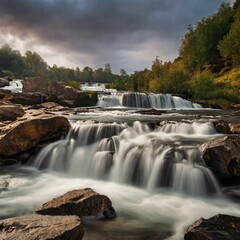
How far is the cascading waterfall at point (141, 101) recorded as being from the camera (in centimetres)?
4222

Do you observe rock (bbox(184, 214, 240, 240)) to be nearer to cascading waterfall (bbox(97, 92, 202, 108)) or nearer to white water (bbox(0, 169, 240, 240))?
white water (bbox(0, 169, 240, 240))

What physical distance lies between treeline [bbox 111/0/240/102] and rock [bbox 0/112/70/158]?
34.3m

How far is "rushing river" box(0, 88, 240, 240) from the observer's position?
9430 mm

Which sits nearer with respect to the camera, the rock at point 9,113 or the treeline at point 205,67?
the rock at point 9,113

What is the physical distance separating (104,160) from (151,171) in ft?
8.69

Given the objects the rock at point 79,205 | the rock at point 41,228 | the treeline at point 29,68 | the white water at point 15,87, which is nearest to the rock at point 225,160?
the rock at point 79,205

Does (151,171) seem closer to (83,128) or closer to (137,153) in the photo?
(137,153)

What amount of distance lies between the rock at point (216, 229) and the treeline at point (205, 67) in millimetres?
39864

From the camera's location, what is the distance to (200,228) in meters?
7.11

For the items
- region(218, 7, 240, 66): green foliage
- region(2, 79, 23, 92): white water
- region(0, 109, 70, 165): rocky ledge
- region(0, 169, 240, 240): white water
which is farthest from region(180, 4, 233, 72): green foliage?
region(0, 169, 240, 240): white water

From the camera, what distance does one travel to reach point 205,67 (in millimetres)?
82438

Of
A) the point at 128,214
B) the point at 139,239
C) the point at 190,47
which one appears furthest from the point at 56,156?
the point at 190,47

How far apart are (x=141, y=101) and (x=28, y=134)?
92.4 feet

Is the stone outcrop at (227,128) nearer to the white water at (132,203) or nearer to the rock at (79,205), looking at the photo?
the white water at (132,203)
